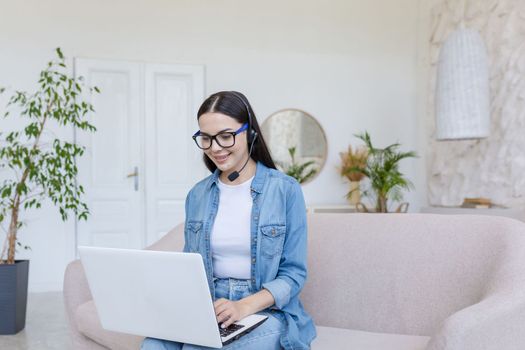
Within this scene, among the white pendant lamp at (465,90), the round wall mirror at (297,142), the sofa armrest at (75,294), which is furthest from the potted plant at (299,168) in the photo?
the sofa armrest at (75,294)

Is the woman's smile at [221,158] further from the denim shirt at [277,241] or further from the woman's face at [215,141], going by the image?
the denim shirt at [277,241]

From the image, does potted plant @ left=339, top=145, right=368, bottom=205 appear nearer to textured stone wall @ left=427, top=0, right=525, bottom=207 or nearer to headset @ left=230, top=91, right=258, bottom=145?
textured stone wall @ left=427, top=0, right=525, bottom=207

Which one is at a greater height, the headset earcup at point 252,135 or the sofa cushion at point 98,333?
the headset earcup at point 252,135

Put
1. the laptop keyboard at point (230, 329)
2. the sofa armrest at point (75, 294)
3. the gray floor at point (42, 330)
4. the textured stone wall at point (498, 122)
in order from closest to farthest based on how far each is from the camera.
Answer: the laptop keyboard at point (230, 329), the sofa armrest at point (75, 294), the gray floor at point (42, 330), the textured stone wall at point (498, 122)

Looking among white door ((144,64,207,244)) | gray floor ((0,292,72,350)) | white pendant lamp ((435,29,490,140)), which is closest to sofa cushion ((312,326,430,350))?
gray floor ((0,292,72,350))

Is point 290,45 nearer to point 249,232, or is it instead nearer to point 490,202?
point 490,202

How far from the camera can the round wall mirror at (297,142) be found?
5895mm

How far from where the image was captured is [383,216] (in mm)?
2244

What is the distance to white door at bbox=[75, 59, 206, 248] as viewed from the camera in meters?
5.39

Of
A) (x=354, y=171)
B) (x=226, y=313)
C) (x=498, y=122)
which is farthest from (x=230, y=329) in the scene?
(x=354, y=171)

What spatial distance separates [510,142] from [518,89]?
0.43 m

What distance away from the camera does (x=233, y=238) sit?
71.5 inches

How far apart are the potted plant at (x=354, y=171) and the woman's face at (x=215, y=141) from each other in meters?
3.99

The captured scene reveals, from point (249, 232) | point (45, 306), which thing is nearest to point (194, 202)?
point (249, 232)
